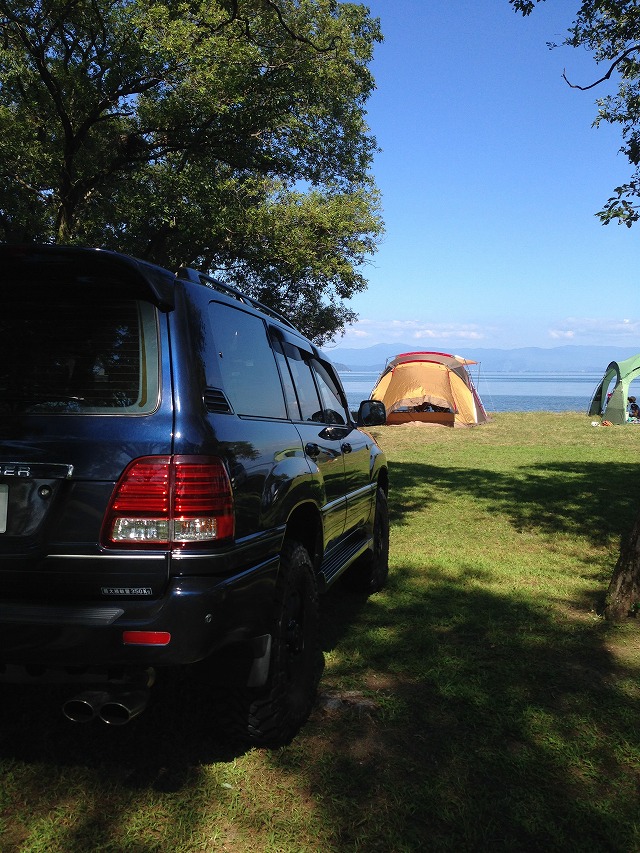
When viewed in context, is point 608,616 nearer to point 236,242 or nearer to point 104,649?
point 104,649

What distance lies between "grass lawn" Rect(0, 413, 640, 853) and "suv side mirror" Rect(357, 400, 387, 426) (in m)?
1.39

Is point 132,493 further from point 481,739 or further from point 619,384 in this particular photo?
point 619,384

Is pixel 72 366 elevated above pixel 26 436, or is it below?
above

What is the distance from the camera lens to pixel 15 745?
10.1 feet

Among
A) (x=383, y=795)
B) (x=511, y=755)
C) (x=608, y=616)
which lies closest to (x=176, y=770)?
(x=383, y=795)

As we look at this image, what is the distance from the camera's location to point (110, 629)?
2342 millimetres

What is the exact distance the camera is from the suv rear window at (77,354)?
2.53 metres

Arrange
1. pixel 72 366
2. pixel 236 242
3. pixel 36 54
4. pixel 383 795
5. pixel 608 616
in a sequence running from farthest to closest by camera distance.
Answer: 1. pixel 236 242
2. pixel 36 54
3. pixel 608 616
4. pixel 383 795
5. pixel 72 366

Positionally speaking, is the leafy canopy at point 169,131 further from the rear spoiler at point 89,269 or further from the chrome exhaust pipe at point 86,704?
the chrome exhaust pipe at point 86,704

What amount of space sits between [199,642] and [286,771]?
3.16ft

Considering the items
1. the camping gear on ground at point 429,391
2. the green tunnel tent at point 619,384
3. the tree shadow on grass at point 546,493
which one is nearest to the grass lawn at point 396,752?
the tree shadow on grass at point 546,493

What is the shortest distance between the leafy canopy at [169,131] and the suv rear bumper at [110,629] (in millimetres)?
9274

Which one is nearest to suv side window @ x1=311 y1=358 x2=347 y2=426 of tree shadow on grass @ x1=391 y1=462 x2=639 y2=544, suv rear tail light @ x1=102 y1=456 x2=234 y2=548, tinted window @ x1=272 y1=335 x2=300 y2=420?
tinted window @ x1=272 y1=335 x2=300 y2=420

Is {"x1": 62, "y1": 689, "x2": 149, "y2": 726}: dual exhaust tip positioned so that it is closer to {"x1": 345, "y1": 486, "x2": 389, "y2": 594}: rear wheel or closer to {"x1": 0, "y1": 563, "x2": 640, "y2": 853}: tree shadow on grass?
{"x1": 0, "y1": 563, "x2": 640, "y2": 853}: tree shadow on grass
